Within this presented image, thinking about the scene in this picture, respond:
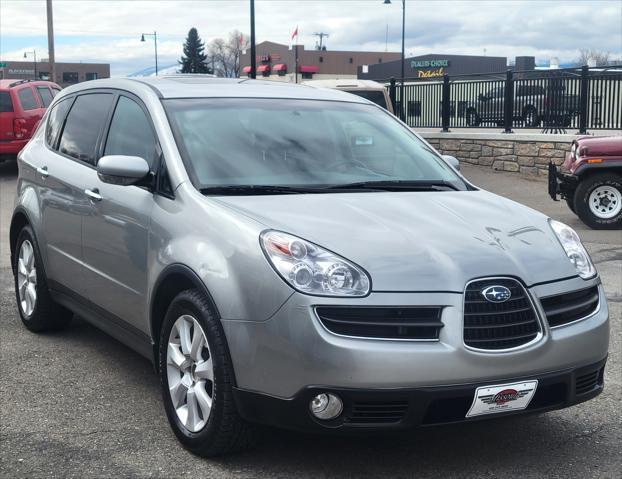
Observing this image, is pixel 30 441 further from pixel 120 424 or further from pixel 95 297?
pixel 95 297

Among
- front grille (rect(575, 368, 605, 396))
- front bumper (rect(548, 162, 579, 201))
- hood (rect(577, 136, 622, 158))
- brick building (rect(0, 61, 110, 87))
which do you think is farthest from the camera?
brick building (rect(0, 61, 110, 87))

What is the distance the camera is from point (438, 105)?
770 inches

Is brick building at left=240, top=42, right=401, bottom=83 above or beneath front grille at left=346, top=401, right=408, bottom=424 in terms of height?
above

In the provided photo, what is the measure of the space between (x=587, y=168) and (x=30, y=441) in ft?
30.0

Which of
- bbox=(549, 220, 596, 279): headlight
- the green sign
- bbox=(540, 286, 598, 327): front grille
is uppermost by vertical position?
the green sign

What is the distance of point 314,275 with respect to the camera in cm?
336

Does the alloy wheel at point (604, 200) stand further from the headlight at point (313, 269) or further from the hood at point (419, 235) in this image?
the headlight at point (313, 269)

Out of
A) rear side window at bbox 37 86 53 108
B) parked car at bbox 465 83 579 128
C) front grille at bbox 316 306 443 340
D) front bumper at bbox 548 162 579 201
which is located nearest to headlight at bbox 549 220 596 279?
front grille at bbox 316 306 443 340

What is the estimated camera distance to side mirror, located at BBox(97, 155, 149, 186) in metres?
4.21

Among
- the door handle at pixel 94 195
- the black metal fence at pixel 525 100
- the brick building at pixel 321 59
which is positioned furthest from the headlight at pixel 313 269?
the brick building at pixel 321 59

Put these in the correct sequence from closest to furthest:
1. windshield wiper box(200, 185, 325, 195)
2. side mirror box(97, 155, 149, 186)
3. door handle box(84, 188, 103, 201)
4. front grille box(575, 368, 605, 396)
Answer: front grille box(575, 368, 605, 396) < windshield wiper box(200, 185, 325, 195) < side mirror box(97, 155, 149, 186) < door handle box(84, 188, 103, 201)

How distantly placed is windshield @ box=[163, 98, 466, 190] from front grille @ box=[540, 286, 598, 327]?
1.08 metres

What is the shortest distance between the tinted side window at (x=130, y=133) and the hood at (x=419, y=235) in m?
0.81

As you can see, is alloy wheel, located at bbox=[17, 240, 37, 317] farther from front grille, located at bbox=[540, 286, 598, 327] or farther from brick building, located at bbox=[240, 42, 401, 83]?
brick building, located at bbox=[240, 42, 401, 83]
